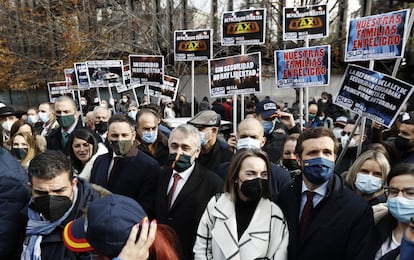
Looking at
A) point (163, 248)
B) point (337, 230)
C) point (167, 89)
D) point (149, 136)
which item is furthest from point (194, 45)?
point (163, 248)

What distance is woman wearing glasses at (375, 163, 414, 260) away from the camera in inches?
82.1

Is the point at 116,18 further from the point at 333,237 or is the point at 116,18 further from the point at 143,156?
the point at 333,237

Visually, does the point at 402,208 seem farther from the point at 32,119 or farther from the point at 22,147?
the point at 32,119

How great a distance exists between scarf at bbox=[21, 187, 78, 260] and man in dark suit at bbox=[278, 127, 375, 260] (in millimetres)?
1418

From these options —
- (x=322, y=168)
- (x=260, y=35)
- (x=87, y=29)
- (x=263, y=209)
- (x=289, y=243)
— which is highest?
(x=87, y=29)

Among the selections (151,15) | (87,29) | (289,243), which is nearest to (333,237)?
(289,243)

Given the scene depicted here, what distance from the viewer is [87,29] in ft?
48.6

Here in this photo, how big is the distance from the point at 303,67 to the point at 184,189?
342 centimetres

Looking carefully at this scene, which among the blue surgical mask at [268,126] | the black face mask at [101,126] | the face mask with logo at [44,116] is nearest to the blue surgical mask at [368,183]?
the blue surgical mask at [268,126]

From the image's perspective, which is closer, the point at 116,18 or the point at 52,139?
the point at 52,139

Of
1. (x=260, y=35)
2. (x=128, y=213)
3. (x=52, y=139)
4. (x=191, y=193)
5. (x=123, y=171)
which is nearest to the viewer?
(x=128, y=213)

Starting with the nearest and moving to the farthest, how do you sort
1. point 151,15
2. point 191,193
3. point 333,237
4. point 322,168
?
point 333,237, point 322,168, point 191,193, point 151,15

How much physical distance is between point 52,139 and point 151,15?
1061cm

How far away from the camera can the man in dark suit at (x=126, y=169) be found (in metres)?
3.12
